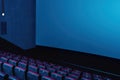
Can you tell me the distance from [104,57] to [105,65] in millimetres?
305

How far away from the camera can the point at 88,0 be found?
7.70 m

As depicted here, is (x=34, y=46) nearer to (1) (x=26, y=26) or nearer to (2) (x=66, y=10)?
(1) (x=26, y=26)

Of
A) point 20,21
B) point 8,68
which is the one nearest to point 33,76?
point 8,68

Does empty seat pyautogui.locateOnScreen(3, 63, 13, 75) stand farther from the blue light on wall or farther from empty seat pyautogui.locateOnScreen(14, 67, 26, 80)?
the blue light on wall

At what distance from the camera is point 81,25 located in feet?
26.3

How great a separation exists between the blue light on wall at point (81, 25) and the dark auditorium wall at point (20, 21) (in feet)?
1.41

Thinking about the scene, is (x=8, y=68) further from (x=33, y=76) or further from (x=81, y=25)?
(x=81, y=25)

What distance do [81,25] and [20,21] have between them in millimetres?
3064

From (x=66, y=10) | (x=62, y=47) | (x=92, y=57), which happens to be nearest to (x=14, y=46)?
(x=62, y=47)

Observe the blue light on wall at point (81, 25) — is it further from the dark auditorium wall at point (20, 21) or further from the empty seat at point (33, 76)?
the empty seat at point (33, 76)

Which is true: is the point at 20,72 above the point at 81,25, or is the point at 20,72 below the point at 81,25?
below

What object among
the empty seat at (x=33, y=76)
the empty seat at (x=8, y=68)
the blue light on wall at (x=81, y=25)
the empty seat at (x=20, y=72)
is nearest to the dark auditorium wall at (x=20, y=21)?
the blue light on wall at (x=81, y=25)

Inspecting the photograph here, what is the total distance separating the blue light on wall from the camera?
23.8ft

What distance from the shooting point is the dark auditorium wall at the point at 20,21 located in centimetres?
955
